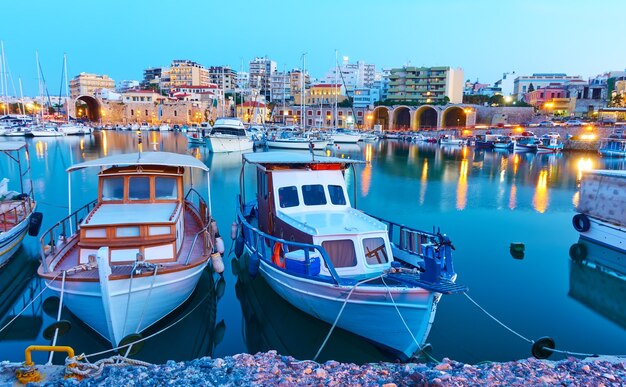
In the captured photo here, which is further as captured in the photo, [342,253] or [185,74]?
[185,74]

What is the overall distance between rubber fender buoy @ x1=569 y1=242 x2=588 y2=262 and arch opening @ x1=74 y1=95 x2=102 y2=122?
112 metres

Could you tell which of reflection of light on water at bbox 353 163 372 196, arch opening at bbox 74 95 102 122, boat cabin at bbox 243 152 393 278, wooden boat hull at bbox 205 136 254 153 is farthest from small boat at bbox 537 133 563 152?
arch opening at bbox 74 95 102 122

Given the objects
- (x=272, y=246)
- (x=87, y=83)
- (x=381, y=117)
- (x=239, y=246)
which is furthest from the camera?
(x=87, y=83)

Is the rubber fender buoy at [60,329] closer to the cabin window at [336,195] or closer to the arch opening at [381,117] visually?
the cabin window at [336,195]

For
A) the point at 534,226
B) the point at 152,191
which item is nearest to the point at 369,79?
the point at 534,226

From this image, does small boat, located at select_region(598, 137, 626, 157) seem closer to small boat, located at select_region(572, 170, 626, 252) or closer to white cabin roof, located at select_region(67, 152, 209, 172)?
small boat, located at select_region(572, 170, 626, 252)

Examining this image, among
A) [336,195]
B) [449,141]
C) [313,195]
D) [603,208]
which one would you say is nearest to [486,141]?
[449,141]

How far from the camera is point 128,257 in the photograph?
905 centimetres

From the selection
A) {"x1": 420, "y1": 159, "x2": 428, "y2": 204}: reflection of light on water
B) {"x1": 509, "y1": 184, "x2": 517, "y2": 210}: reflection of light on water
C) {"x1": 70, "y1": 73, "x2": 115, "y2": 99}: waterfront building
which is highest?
{"x1": 70, "y1": 73, "x2": 115, "y2": 99}: waterfront building

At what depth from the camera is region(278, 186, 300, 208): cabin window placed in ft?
38.2

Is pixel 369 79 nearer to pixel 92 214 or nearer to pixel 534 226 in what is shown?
pixel 534 226

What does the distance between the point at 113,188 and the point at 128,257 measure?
282 cm

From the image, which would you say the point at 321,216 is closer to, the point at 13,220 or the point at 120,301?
the point at 120,301

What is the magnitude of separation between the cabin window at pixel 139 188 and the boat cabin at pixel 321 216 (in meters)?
3.11
